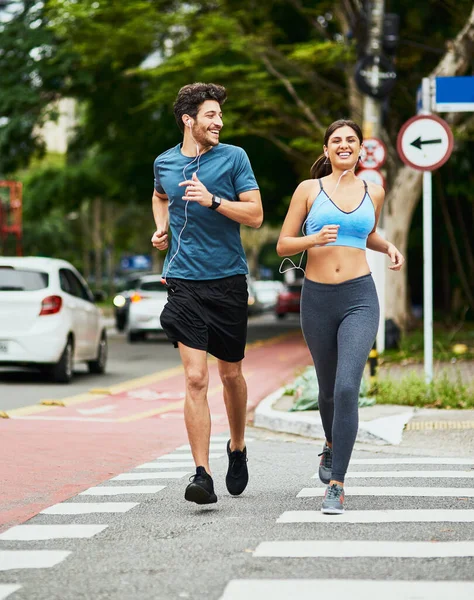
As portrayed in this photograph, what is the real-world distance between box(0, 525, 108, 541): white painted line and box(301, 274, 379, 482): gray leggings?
1244 millimetres

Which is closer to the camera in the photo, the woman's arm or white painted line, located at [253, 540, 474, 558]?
white painted line, located at [253, 540, 474, 558]

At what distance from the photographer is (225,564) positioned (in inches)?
195

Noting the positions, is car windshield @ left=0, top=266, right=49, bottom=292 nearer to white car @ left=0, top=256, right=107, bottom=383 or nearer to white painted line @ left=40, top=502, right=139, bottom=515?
white car @ left=0, top=256, right=107, bottom=383

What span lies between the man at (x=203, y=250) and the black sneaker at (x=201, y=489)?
3 cm

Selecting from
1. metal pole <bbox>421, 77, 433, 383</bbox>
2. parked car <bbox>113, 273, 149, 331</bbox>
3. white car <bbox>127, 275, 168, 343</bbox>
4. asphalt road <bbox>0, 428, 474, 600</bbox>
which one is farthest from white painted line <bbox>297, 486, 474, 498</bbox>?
parked car <bbox>113, 273, 149, 331</bbox>

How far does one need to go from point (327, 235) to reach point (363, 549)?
5.36 ft

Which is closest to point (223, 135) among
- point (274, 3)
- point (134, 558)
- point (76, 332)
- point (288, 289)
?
point (274, 3)

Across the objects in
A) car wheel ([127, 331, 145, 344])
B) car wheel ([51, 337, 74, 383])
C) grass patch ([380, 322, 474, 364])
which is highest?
car wheel ([51, 337, 74, 383])

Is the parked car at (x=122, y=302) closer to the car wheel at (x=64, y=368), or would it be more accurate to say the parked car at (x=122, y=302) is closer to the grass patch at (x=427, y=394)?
the car wheel at (x=64, y=368)

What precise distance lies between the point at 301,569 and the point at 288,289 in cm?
4701

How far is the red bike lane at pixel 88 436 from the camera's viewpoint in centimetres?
736

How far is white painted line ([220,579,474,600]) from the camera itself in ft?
14.4

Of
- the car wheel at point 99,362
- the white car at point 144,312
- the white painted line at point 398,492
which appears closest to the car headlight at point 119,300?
the white car at point 144,312

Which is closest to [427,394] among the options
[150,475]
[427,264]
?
[427,264]
